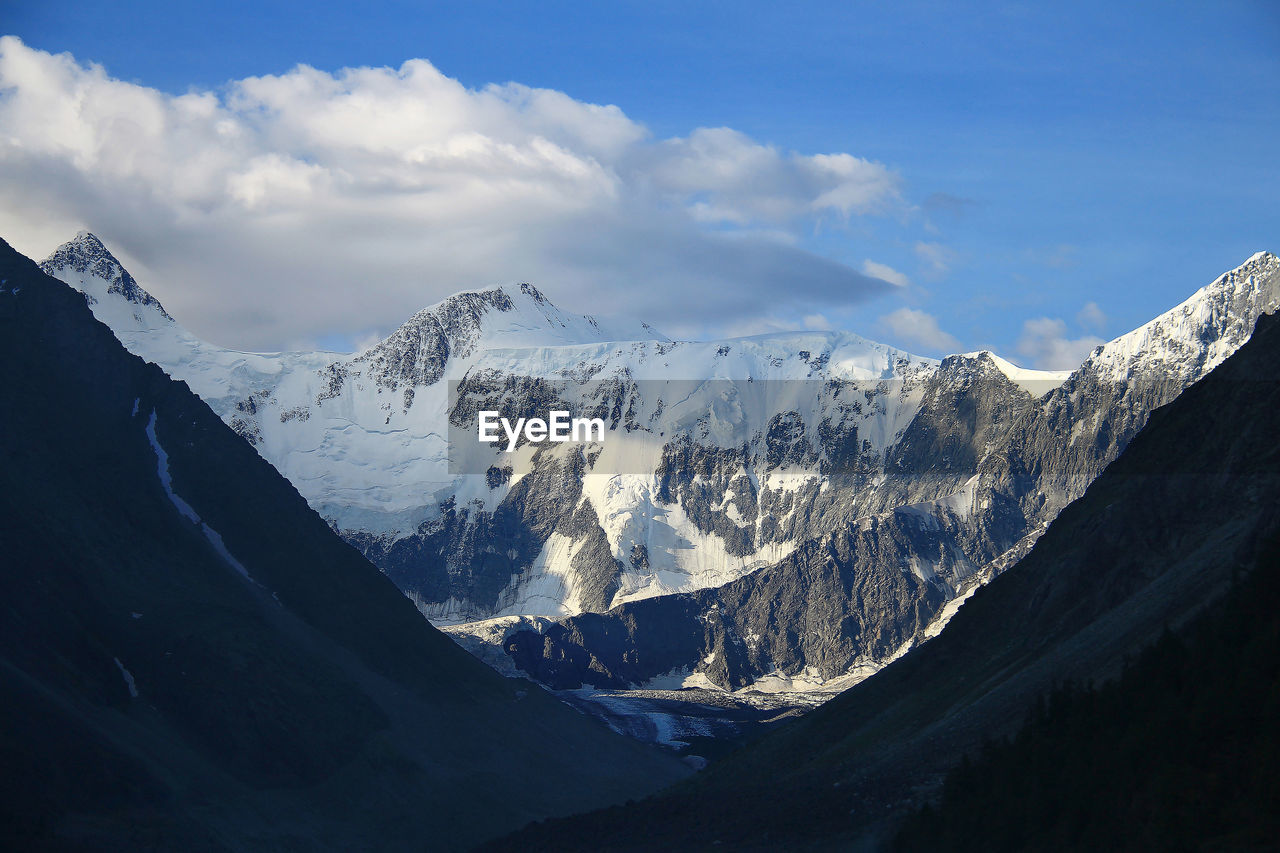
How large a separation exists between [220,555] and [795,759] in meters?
80.5

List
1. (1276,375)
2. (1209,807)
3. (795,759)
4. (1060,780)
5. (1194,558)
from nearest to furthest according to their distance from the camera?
(1209,807) → (1060,780) → (1194,558) → (1276,375) → (795,759)

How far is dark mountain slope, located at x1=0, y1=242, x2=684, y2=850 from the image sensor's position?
117438 millimetres

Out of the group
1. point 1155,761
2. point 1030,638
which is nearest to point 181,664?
point 1030,638

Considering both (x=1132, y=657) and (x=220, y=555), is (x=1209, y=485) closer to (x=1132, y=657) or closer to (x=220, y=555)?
(x=1132, y=657)

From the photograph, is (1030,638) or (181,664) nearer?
(1030,638)

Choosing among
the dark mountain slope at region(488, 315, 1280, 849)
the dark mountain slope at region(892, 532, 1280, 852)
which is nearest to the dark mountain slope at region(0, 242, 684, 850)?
the dark mountain slope at region(488, 315, 1280, 849)

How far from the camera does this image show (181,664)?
145 m

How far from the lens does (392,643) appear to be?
644ft

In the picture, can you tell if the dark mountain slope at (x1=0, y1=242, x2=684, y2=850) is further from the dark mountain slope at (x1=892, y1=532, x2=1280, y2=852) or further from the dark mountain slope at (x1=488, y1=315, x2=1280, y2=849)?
the dark mountain slope at (x1=892, y1=532, x2=1280, y2=852)

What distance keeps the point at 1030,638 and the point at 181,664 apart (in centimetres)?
8179

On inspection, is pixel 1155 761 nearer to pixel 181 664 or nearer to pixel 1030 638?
pixel 1030 638

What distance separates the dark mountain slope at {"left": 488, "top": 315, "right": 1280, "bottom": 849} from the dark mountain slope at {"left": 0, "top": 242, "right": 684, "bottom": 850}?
28.4 meters

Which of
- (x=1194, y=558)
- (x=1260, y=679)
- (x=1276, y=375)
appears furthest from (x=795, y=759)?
(x=1260, y=679)

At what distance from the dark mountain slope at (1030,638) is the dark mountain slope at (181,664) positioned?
28.4 m
